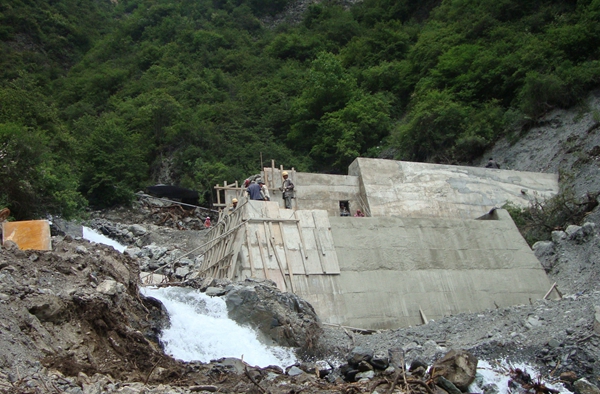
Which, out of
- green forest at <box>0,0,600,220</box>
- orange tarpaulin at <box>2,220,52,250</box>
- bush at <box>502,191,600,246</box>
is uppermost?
green forest at <box>0,0,600,220</box>

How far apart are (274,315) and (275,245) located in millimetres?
3885

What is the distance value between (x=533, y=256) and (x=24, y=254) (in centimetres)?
1664

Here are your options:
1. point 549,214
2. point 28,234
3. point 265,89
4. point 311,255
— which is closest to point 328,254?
point 311,255

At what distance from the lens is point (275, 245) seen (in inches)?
786

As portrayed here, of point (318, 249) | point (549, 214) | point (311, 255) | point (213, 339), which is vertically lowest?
point (213, 339)

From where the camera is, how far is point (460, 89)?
40.2 metres

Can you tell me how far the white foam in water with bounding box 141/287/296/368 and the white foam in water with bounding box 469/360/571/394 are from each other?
4.37m

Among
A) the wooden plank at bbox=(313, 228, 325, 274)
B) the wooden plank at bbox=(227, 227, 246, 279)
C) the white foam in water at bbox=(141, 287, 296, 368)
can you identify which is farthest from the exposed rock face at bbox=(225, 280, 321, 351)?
the wooden plank at bbox=(313, 228, 325, 274)

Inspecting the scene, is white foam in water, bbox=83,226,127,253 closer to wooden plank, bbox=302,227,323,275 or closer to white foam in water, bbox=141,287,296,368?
wooden plank, bbox=302,227,323,275

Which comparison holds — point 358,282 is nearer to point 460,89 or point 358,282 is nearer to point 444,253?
point 444,253

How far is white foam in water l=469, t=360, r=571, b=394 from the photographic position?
13.0m

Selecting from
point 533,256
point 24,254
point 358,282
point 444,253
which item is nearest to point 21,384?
point 24,254

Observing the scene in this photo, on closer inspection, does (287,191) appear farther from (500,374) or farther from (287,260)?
(500,374)

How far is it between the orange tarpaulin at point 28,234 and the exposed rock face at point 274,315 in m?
4.67
